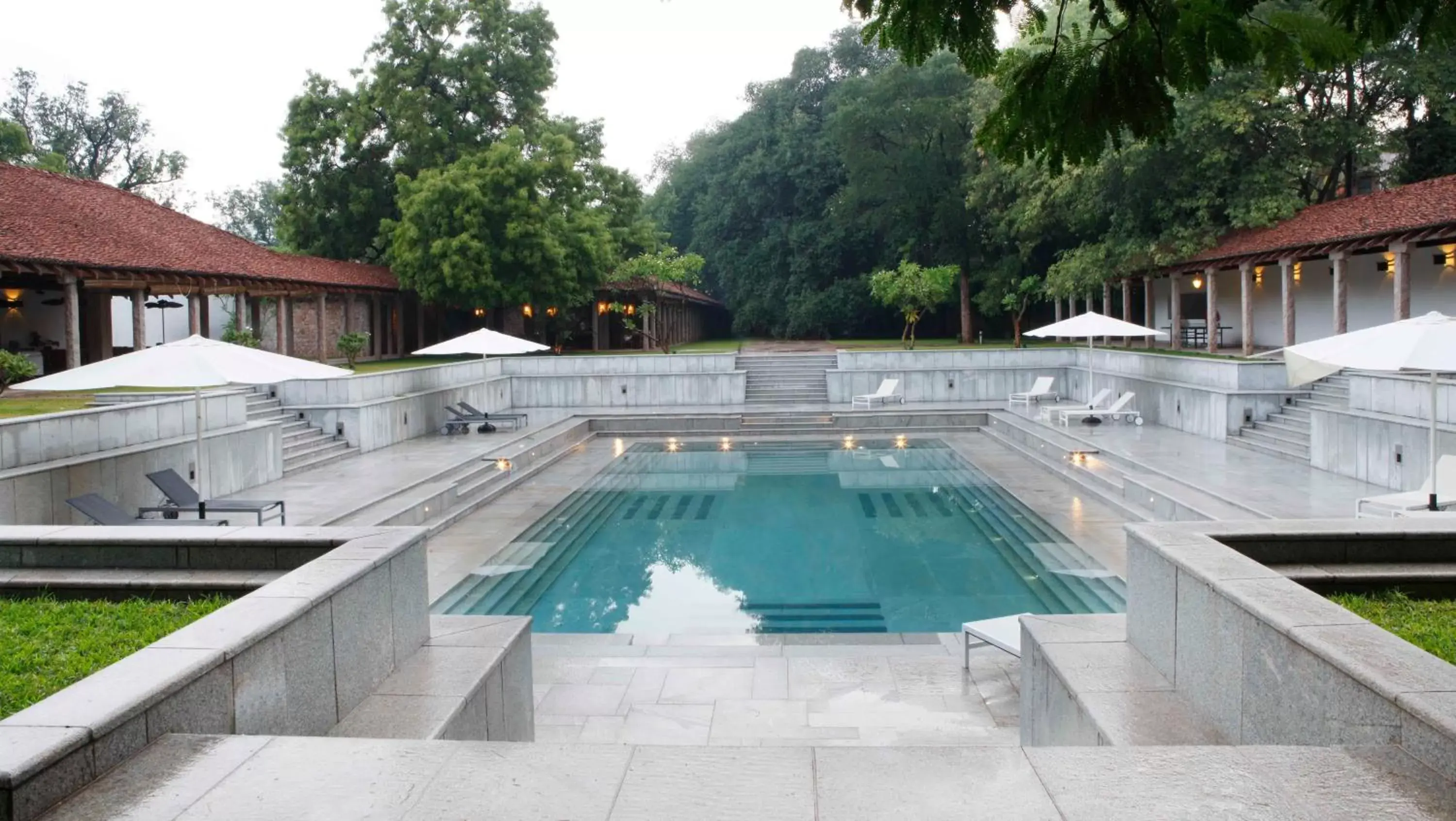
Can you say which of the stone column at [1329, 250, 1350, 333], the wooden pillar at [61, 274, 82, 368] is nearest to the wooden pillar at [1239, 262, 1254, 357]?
the stone column at [1329, 250, 1350, 333]

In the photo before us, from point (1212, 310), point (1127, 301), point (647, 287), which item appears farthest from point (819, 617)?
point (647, 287)

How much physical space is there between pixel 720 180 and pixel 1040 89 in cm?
4699

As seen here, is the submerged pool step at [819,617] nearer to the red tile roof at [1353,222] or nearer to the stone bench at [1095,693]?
the stone bench at [1095,693]

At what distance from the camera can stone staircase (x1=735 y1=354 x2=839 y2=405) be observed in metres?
27.1

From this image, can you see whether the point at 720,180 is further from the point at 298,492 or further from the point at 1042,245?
the point at 298,492

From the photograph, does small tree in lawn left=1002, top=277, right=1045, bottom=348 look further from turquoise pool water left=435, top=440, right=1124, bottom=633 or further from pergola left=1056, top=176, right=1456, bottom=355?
turquoise pool water left=435, top=440, right=1124, bottom=633

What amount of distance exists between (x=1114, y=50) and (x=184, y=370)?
927 centimetres

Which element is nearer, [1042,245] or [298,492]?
[298,492]

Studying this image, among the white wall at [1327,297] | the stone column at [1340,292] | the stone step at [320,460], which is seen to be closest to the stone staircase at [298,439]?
the stone step at [320,460]

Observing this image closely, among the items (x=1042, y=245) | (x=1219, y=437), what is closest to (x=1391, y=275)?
(x=1219, y=437)

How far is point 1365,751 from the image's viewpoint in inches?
144

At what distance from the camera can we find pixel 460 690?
17.2 feet

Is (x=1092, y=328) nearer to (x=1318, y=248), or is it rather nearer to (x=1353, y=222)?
(x=1318, y=248)

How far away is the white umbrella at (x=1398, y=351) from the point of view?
873cm
